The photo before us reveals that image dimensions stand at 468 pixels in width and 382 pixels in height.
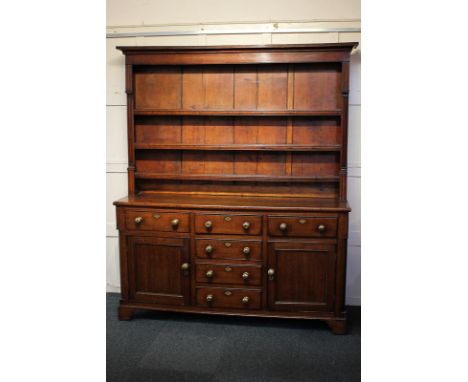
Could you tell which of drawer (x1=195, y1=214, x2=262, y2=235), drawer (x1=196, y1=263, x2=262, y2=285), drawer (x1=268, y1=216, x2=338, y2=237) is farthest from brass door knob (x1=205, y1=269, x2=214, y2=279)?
drawer (x1=268, y1=216, x2=338, y2=237)

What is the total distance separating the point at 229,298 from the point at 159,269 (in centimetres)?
52

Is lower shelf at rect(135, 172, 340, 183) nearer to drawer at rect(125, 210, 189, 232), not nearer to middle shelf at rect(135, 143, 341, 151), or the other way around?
middle shelf at rect(135, 143, 341, 151)

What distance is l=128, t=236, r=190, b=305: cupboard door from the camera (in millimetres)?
2838

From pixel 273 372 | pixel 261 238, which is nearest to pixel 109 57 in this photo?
pixel 261 238

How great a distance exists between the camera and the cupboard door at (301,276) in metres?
2.71

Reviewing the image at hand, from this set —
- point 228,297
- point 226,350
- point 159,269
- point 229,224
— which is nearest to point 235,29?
point 229,224

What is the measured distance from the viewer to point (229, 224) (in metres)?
2.76

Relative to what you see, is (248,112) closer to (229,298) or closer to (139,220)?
(139,220)

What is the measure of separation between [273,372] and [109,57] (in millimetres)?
2589

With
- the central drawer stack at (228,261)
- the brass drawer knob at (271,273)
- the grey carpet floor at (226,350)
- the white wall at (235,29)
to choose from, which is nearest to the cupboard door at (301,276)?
the brass drawer knob at (271,273)

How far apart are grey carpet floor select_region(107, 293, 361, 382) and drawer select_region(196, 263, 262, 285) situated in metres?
0.35

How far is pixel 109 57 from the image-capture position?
10.8 feet
